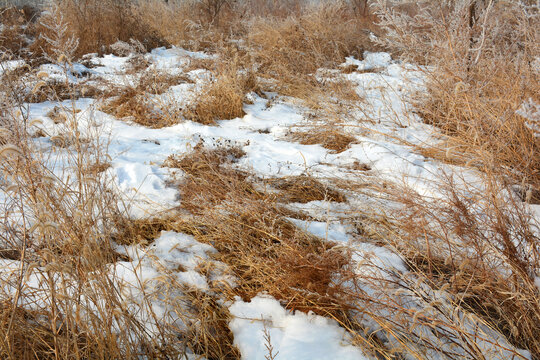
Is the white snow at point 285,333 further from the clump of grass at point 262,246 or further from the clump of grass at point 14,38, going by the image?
the clump of grass at point 14,38

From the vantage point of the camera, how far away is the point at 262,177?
283 cm

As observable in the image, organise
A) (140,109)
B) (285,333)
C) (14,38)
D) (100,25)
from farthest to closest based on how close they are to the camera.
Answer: (100,25) → (14,38) → (140,109) → (285,333)

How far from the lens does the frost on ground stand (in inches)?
59.6

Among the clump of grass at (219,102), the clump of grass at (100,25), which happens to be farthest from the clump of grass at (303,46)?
the clump of grass at (100,25)

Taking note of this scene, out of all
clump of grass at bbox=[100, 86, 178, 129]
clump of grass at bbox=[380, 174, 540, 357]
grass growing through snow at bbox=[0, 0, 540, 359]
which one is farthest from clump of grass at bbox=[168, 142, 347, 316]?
clump of grass at bbox=[100, 86, 178, 129]

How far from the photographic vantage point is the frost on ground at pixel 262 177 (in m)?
1.51

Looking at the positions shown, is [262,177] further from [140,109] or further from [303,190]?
[140,109]

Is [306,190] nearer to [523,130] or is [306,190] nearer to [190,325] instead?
[190,325]

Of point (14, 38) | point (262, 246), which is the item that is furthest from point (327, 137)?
point (14, 38)

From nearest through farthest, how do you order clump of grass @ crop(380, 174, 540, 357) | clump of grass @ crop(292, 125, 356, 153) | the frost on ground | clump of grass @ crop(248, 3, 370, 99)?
1. clump of grass @ crop(380, 174, 540, 357)
2. the frost on ground
3. clump of grass @ crop(292, 125, 356, 153)
4. clump of grass @ crop(248, 3, 370, 99)

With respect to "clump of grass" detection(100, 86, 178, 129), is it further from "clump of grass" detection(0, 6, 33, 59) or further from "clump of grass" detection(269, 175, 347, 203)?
"clump of grass" detection(0, 6, 33, 59)

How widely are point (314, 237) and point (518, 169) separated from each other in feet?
4.82

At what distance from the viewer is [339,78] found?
5.01m

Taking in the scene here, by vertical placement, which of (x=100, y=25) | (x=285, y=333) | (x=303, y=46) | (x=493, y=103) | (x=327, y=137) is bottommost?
(x=285, y=333)
